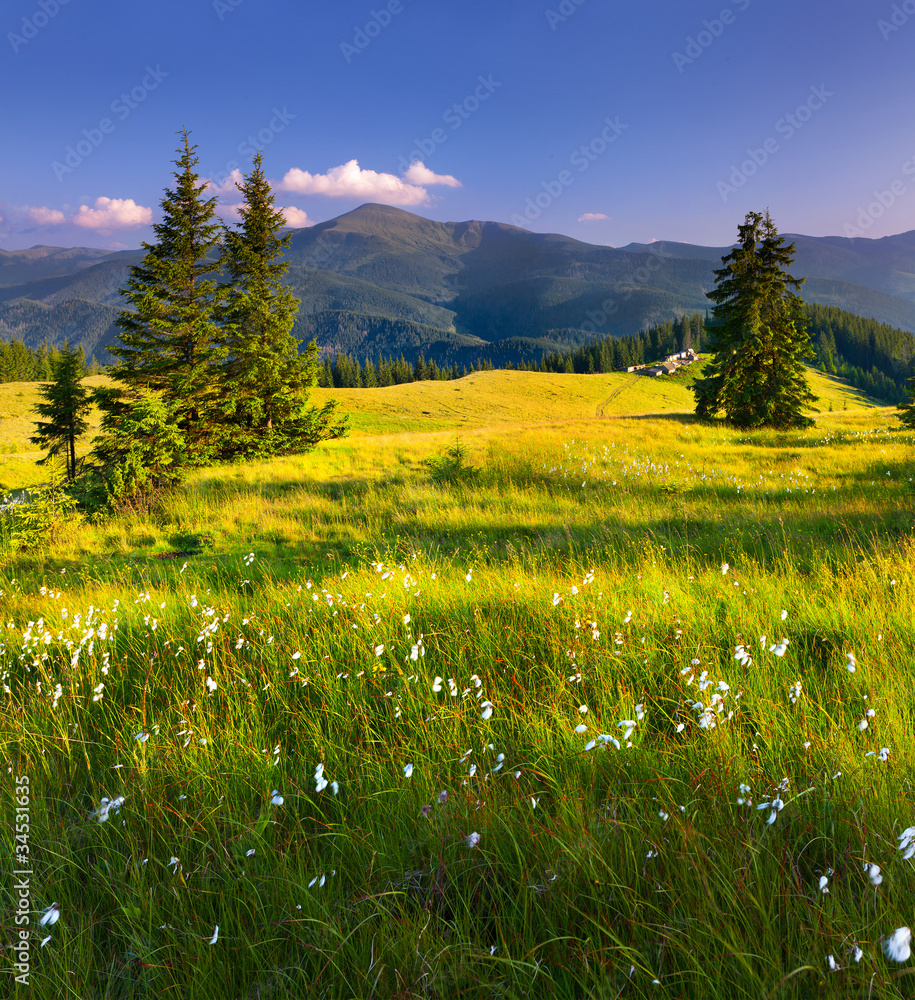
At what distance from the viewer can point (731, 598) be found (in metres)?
4.30

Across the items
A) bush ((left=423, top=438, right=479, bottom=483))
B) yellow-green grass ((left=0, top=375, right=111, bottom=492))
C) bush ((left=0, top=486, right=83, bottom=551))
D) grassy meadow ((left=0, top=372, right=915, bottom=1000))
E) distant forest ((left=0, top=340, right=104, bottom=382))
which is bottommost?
grassy meadow ((left=0, top=372, right=915, bottom=1000))

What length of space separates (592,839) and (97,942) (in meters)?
1.97

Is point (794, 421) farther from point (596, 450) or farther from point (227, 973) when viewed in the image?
point (227, 973)

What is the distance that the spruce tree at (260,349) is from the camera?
70.2ft

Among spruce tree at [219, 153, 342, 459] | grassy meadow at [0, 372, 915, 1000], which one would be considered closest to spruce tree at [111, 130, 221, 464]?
spruce tree at [219, 153, 342, 459]

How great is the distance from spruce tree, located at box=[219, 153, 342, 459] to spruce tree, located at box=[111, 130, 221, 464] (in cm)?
114

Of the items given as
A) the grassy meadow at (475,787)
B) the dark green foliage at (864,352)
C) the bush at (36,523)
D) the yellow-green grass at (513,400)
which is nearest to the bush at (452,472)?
the grassy meadow at (475,787)

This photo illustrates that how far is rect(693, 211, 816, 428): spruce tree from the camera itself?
27.9 meters

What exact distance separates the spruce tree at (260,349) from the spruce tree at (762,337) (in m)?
22.9

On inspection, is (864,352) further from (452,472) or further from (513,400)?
(452,472)

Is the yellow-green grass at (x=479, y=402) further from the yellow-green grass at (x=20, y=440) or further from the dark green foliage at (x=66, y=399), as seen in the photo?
the dark green foliage at (x=66, y=399)

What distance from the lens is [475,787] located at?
231 centimetres

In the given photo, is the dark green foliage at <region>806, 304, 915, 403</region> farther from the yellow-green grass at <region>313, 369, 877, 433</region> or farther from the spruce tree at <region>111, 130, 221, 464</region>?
the spruce tree at <region>111, 130, 221, 464</region>

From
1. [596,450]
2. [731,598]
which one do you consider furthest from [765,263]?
[731,598]
